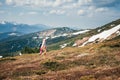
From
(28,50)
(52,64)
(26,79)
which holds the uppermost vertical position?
(26,79)

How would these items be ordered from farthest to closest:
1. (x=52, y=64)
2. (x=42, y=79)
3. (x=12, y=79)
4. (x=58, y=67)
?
(x=52, y=64) < (x=58, y=67) < (x=12, y=79) < (x=42, y=79)

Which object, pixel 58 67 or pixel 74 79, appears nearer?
pixel 74 79

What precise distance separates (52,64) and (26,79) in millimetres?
14787

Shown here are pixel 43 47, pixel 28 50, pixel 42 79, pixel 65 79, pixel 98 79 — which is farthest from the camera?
pixel 28 50

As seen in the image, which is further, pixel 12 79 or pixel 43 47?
pixel 43 47

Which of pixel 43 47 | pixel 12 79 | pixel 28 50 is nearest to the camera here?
pixel 12 79

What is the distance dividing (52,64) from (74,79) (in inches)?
722

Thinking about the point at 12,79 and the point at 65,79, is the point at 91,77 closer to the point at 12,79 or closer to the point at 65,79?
the point at 65,79

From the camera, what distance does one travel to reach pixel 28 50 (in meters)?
152

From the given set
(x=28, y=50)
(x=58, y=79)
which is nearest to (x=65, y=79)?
(x=58, y=79)

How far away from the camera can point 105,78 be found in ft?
86.4

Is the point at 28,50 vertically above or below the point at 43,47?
below

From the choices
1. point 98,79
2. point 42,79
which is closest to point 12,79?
point 42,79

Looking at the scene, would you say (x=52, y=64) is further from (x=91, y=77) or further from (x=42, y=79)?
(x=91, y=77)
